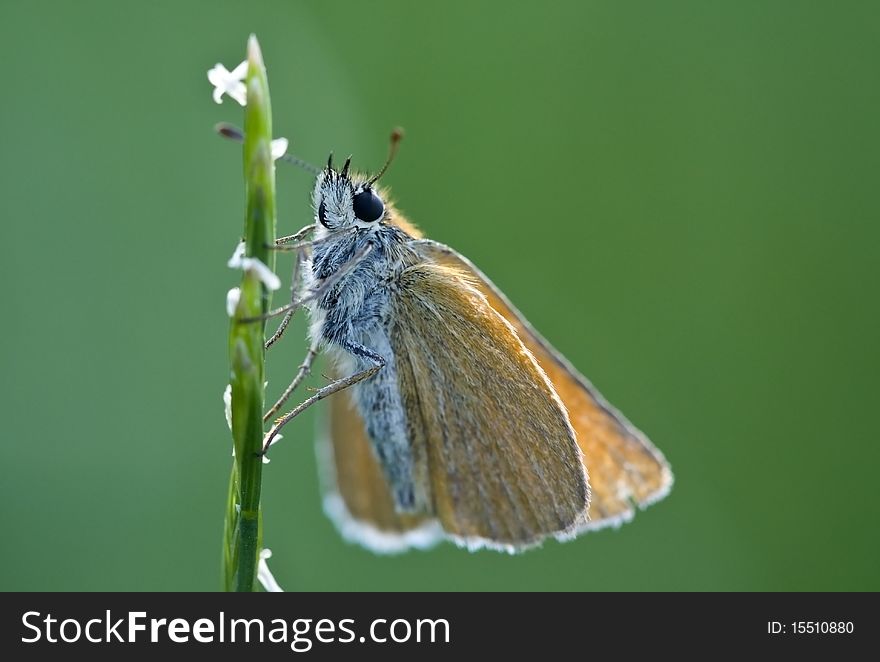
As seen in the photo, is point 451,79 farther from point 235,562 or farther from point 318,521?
point 235,562

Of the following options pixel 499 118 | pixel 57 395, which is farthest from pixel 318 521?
pixel 499 118

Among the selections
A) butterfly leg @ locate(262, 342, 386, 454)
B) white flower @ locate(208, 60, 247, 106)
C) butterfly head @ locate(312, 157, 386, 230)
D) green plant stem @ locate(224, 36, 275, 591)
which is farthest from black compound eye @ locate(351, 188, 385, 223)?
green plant stem @ locate(224, 36, 275, 591)

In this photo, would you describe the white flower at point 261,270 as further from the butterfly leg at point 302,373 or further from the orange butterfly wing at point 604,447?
the orange butterfly wing at point 604,447

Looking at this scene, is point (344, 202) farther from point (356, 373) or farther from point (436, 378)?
point (436, 378)

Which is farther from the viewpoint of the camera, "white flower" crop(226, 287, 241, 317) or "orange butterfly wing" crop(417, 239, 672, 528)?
"orange butterfly wing" crop(417, 239, 672, 528)

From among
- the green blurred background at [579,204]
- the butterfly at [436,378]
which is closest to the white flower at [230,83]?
the butterfly at [436,378]

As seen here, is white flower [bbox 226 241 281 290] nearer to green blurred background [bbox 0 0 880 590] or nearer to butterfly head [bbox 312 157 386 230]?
butterfly head [bbox 312 157 386 230]
